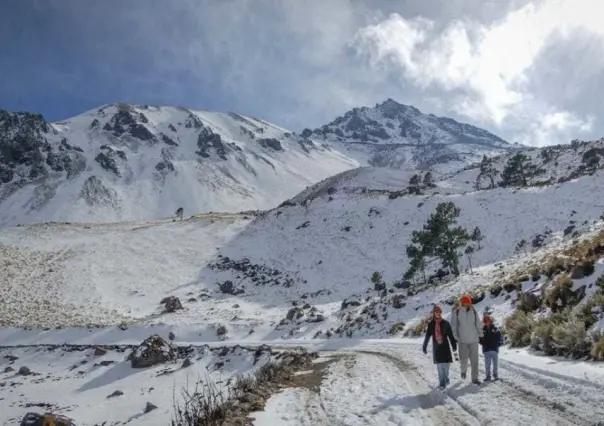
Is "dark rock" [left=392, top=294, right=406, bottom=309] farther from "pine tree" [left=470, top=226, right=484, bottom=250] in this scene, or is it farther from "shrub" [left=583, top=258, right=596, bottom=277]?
"pine tree" [left=470, top=226, right=484, bottom=250]

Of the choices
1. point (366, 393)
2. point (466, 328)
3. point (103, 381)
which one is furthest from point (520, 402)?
point (103, 381)

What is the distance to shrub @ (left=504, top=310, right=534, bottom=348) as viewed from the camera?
53.5 feet

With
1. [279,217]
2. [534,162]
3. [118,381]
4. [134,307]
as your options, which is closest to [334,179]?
[534,162]

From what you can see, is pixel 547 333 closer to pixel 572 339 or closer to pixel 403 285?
pixel 572 339

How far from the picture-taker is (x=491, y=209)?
5581 cm

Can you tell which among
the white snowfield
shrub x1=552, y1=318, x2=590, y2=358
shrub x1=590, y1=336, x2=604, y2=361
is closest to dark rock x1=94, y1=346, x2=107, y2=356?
the white snowfield

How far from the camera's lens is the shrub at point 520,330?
1630cm

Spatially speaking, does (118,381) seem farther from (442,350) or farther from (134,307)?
(134,307)

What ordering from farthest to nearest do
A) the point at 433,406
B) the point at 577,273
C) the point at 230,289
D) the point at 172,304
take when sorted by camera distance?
1. the point at 230,289
2. the point at 172,304
3. the point at 577,273
4. the point at 433,406

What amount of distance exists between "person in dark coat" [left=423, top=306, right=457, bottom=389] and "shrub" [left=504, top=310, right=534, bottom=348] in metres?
5.46

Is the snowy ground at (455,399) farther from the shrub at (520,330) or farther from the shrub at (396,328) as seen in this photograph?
the shrub at (396,328)

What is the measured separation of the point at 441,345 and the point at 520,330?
667cm

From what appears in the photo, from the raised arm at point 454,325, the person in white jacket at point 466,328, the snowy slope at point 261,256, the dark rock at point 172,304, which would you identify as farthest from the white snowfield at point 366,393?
the dark rock at point 172,304

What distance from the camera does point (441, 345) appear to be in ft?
38.5
